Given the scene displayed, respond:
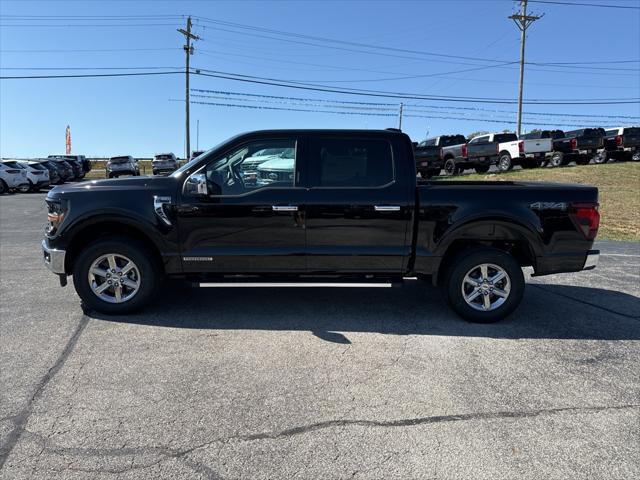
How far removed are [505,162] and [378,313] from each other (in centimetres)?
2266

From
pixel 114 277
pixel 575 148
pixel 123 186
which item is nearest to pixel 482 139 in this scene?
pixel 575 148

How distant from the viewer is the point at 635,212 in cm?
1414

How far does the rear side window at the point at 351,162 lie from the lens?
16.3 ft

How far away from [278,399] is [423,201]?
8.22ft

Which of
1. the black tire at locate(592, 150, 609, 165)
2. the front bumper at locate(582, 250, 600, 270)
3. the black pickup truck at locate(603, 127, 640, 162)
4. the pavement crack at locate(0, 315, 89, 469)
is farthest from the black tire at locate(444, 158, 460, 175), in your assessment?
the pavement crack at locate(0, 315, 89, 469)

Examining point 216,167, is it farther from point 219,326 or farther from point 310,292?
point 310,292

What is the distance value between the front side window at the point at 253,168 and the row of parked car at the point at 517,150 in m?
22.0

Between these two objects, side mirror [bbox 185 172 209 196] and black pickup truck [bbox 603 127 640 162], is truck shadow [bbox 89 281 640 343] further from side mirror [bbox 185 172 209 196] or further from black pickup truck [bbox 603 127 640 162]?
black pickup truck [bbox 603 127 640 162]

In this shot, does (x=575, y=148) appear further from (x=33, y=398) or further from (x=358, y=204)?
(x=33, y=398)

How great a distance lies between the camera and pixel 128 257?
16.3ft

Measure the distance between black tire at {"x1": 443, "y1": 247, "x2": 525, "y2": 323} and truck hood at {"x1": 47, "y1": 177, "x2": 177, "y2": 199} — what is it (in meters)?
2.99

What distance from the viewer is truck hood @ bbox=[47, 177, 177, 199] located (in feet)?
16.2

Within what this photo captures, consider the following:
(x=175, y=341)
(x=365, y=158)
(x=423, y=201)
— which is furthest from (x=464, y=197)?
(x=175, y=341)

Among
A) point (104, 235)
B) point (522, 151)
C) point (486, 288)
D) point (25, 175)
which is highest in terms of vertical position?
point (522, 151)
